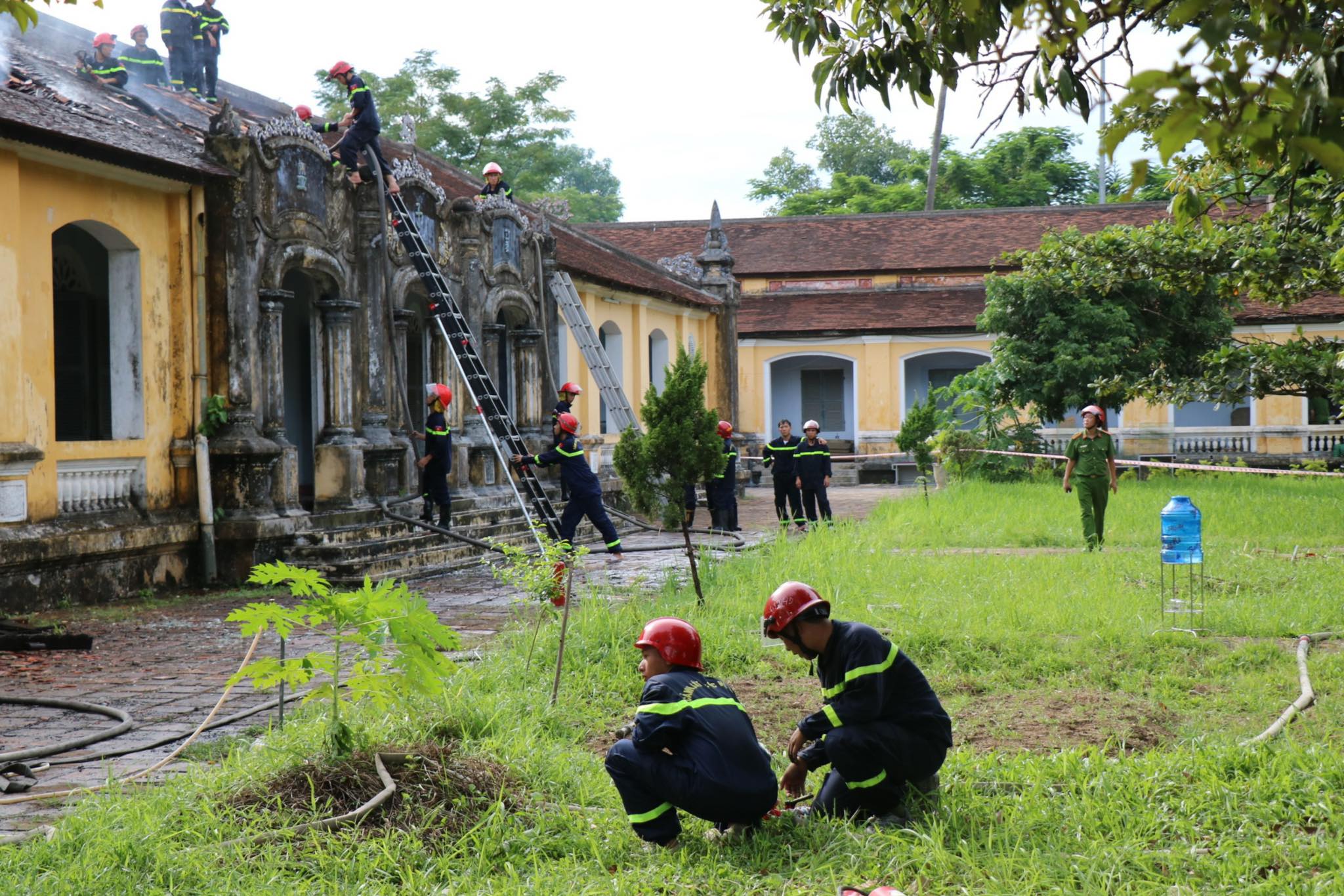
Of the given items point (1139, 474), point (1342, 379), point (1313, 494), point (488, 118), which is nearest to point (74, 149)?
point (1342, 379)

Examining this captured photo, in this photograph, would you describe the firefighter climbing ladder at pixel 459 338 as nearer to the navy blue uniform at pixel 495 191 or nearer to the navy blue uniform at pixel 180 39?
the navy blue uniform at pixel 495 191

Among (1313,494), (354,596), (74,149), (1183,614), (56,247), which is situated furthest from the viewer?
(1313,494)

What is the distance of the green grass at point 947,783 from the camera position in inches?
166

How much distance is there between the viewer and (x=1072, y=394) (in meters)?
25.0

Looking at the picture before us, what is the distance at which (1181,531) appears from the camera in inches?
357

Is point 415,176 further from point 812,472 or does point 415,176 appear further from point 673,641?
point 673,641

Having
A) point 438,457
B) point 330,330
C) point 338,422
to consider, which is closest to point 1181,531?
point 438,457

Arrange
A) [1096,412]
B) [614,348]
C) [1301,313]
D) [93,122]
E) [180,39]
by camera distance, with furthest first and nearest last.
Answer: [1301,313] < [614,348] < [180,39] < [1096,412] < [93,122]

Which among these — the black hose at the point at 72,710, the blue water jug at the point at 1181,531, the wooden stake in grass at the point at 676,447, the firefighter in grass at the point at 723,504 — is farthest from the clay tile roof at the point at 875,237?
the black hose at the point at 72,710

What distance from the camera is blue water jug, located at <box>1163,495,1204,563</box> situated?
906 cm

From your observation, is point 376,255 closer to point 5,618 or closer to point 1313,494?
point 5,618

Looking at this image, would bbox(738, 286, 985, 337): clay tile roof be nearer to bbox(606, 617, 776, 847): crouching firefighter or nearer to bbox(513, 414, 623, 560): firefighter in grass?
bbox(513, 414, 623, 560): firefighter in grass

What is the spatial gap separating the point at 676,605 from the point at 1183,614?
11.5 feet

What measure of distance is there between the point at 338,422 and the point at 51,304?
3440 mm
